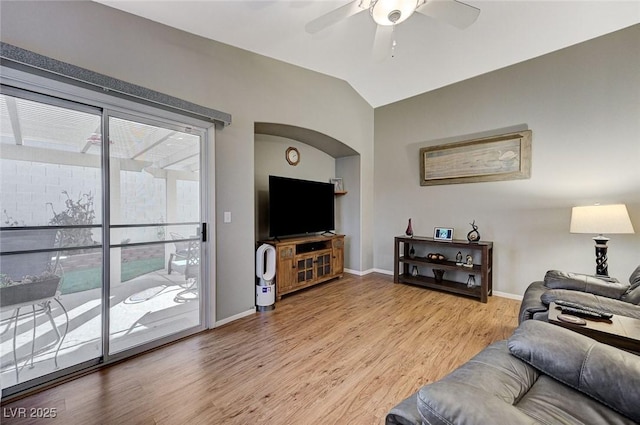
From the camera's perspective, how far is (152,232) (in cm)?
229

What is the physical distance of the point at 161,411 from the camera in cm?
157

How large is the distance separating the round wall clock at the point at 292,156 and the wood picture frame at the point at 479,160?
2.05 m

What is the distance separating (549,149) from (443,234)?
1645 millimetres

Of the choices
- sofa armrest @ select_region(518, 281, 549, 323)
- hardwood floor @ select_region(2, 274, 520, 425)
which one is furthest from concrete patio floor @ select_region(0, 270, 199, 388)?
sofa armrest @ select_region(518, 281, 549, 323)

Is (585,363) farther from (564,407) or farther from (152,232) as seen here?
(152,232)

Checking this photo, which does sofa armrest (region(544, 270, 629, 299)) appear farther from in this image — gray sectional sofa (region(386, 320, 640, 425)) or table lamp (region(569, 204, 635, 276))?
gray sectional sofa (region(386, 320, 640, 425))

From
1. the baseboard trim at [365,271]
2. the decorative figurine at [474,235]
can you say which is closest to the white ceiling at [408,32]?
the decorative figurine at [474,235]

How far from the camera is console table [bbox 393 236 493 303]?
3309mm

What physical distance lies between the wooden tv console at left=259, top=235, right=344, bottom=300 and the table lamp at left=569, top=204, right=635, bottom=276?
288 centimetres

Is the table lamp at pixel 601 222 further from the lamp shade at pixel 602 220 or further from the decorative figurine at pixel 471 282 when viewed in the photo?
the decorative figurine at pixel 471 282

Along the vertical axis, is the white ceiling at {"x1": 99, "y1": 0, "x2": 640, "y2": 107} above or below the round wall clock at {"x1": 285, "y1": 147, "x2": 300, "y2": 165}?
above

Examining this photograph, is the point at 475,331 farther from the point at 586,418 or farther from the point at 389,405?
the point at 586,418

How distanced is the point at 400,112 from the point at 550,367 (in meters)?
4.16

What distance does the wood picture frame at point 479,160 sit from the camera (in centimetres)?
333
